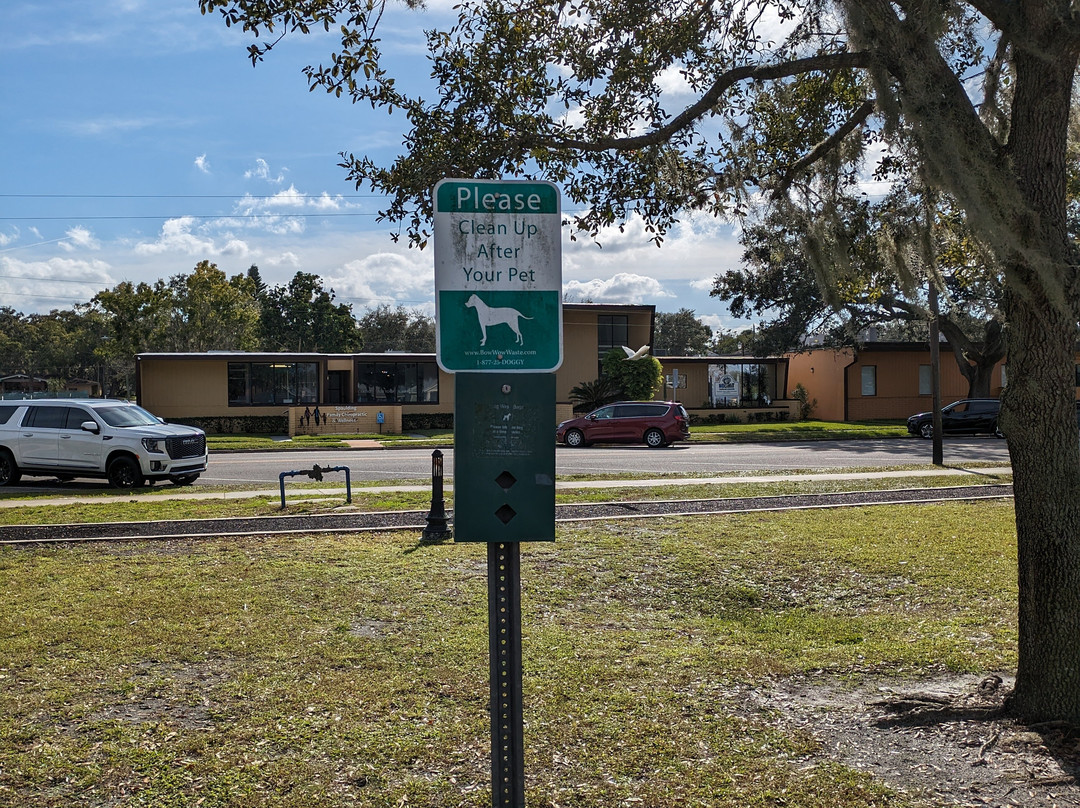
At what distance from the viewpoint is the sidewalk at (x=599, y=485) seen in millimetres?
14695

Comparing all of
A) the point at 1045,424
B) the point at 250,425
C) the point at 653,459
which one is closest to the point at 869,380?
the point at 653,459

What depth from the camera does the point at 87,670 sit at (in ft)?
18.4

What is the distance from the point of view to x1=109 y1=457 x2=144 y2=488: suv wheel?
1683cm

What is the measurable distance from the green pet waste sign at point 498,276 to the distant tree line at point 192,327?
155 feet

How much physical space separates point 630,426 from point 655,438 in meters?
0.89

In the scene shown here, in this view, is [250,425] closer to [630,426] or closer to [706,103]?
[630,426]

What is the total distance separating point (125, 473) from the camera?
55.6ft

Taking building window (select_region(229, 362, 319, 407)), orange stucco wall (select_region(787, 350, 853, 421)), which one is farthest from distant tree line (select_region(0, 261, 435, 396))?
orange stucco wall (select_region(787, 350, 853, 421))

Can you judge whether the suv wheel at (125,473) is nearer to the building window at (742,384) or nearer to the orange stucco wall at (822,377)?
the building window at (742,384)

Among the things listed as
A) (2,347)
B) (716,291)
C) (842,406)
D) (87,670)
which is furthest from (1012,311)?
(2,347)

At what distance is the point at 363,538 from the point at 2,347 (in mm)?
93596

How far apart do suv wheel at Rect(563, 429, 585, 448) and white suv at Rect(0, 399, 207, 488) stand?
1301 cm

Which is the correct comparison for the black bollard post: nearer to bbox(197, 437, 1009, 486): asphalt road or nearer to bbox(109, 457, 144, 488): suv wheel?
bbox(197, 437, 1009, 486): asphalt road

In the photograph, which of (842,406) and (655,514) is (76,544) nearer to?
(655,514)
